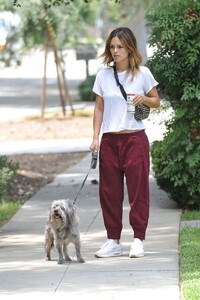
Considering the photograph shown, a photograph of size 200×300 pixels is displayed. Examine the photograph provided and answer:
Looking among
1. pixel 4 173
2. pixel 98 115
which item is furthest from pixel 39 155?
pixel 98 115

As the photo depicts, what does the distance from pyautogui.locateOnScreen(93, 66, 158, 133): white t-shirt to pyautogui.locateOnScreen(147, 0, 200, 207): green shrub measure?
2370 millimetres

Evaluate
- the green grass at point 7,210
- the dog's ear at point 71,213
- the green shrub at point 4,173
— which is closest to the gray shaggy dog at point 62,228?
the dog's ear at point 71,213

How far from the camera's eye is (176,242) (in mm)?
9953

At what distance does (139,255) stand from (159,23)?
3385 mm

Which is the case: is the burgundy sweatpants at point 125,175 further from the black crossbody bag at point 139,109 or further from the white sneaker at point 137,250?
the black crossbody bag at point 139,109

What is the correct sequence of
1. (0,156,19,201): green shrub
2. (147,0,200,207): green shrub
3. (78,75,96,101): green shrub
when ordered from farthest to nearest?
(78,75,96,101): green shrub
(147,0,200,207): green shrub
(0,156,19,201): green shrub

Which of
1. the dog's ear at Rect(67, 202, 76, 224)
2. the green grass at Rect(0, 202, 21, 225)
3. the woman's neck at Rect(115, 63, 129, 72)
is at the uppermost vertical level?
the woman's neck at Rect(115, 63, 129, 72)

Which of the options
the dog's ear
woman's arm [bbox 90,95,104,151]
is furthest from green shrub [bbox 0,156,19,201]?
the dog's ear

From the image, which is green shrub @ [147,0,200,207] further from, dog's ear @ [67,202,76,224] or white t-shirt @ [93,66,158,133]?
dog's ear @ [67,202,76,224]

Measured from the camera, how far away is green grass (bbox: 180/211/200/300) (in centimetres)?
748

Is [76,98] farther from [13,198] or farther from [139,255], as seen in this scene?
[139,255]

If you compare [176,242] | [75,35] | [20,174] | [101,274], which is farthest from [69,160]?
[75,35]

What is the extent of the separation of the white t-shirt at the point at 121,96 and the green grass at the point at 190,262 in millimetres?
1231

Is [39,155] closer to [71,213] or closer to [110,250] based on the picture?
[110,250]
